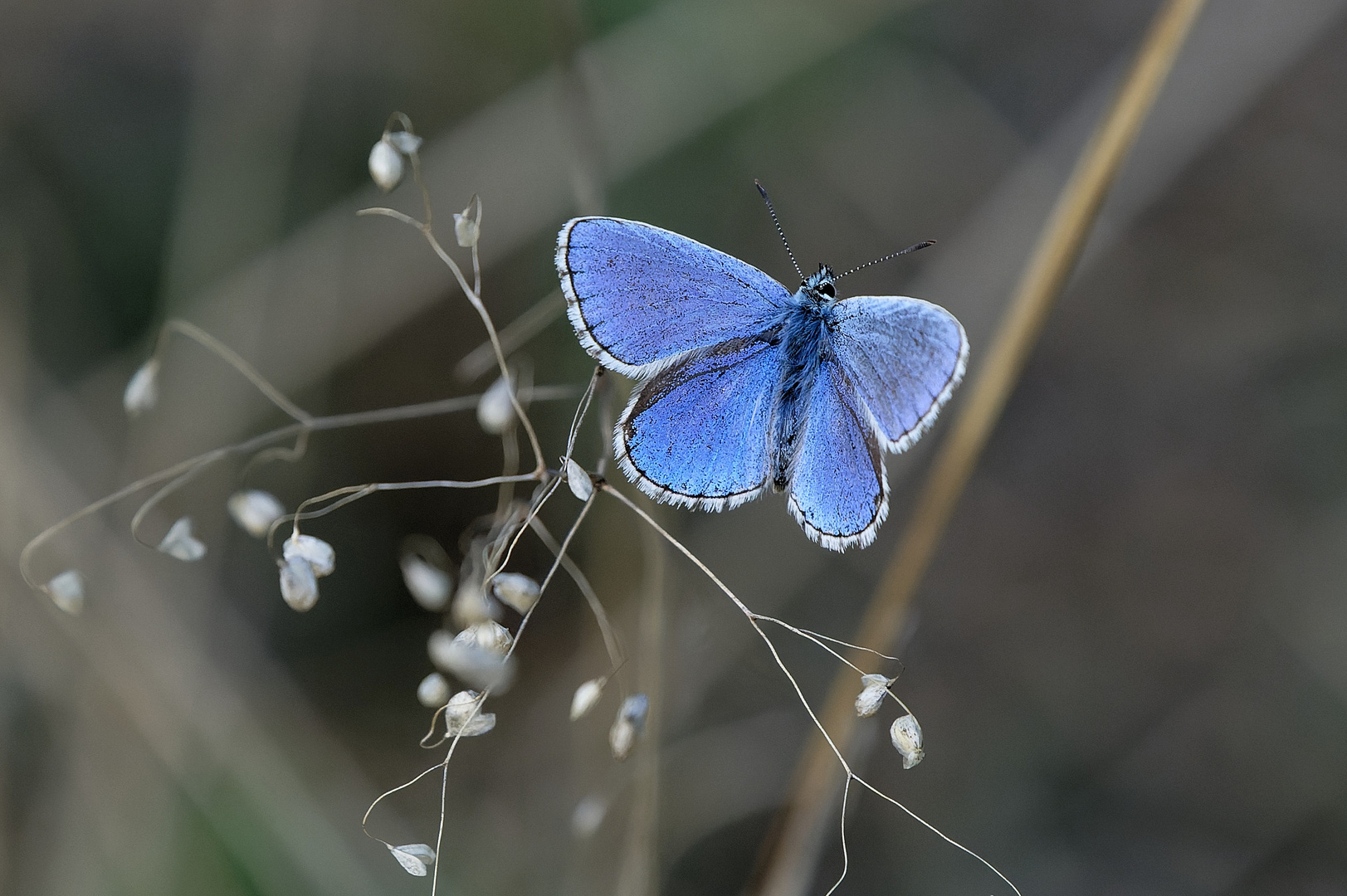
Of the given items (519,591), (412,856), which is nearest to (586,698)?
(519,591)

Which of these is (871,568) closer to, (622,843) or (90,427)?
(622,843)

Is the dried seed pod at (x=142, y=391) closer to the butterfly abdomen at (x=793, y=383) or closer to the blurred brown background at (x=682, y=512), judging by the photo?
the blurred brown background at (x=682, y=512)

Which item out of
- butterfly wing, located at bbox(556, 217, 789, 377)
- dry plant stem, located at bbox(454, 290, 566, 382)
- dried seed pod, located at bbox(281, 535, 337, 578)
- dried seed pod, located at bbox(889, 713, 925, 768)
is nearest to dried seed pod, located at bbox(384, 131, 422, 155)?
butterfly wing, located at bbox(556, 217, 789, 377)

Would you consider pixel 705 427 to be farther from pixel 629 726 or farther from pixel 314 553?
pixel 314 553

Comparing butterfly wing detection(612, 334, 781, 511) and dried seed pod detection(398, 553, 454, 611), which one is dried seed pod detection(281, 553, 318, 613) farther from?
butterfly wing detection(612, 334, 781, 511)

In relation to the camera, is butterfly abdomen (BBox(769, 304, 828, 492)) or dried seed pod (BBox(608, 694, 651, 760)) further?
butterfly abdomen (BBox(769, 304, 828, 492))

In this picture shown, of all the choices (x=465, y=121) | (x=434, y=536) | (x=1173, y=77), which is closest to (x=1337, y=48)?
(x=1173, y=77)
